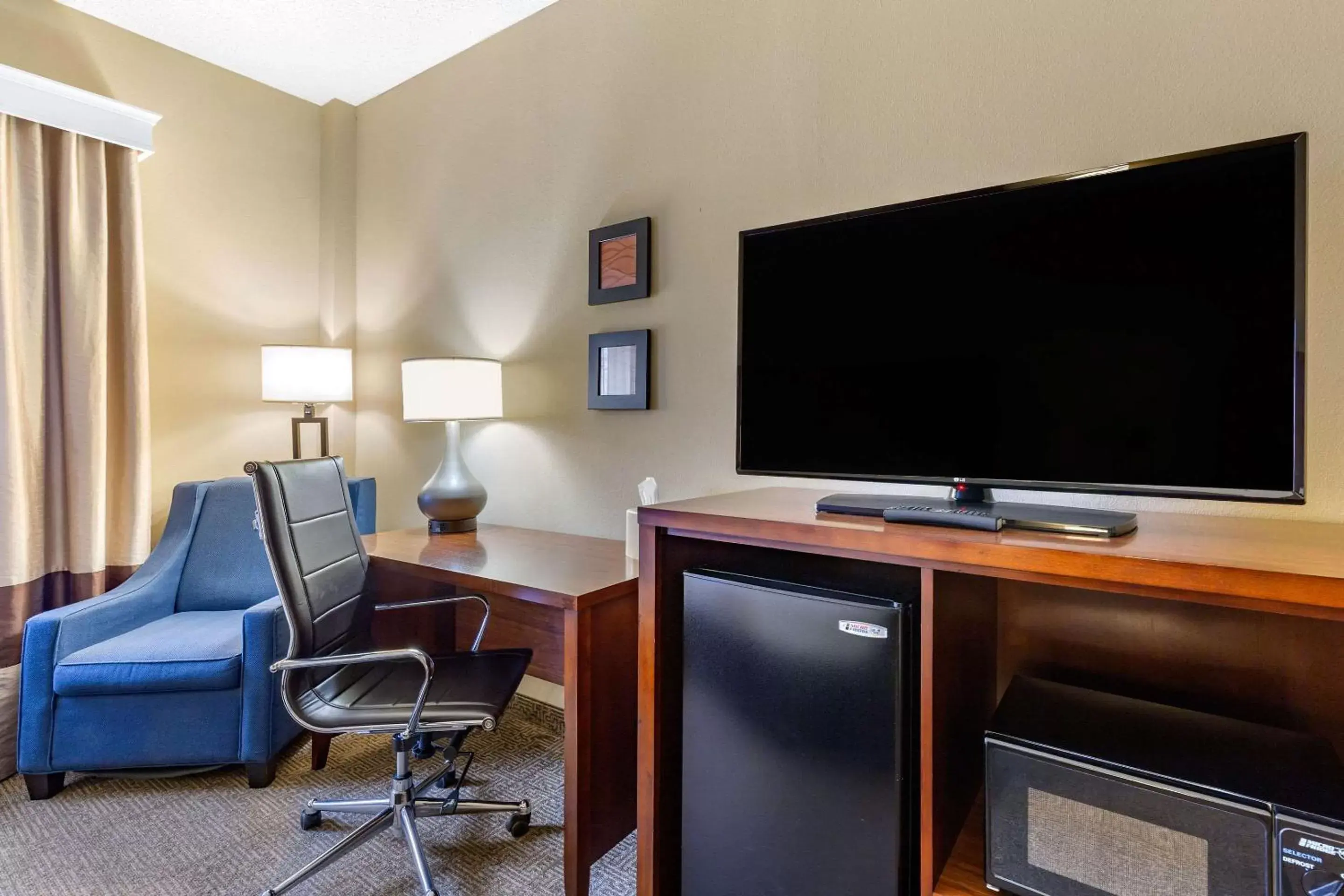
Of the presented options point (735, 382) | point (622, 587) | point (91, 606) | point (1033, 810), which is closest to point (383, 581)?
point (91, 606)

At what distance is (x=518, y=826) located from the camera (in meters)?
1.71

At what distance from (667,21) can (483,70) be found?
0.91 metres

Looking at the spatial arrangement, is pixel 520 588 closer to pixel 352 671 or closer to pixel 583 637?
pixel 583 637

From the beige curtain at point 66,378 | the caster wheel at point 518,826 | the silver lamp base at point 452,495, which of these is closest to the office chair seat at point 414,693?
the caster wheel at point 518,826

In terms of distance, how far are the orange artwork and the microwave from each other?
160cm

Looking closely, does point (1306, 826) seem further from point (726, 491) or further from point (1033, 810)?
point (726, 491)

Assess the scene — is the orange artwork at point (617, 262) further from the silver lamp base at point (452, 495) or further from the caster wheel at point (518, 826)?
the caster wheel at point (518, 826)

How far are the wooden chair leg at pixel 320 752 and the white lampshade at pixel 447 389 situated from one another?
1071 millimetres

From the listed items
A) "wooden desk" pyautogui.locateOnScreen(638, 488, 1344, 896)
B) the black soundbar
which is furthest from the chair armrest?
the black soundbar

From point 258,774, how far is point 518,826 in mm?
864

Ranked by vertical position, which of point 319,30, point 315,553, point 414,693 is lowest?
point 414,693

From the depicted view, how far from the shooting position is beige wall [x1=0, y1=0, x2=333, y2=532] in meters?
2.50

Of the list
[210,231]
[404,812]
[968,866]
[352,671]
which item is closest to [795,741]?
[968,866]

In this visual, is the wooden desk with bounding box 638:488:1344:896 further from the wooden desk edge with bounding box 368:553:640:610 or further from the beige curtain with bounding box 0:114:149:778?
the beige curtain with bounding box 0:114:149:778
